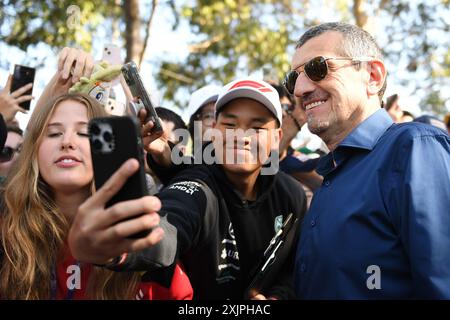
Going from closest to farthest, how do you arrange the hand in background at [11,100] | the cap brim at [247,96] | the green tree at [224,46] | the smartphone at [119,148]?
the smartphone at [119,148], the cap brim at [247,96], the hand in background at [11,100], the green tree at [224,46]

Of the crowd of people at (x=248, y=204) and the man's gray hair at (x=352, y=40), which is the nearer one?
the crowd of people at (x=248, y=204)

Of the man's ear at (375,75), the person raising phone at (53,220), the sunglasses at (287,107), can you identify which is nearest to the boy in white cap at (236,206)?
the person raising phone at (53,220)

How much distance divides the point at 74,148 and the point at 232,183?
0.84m

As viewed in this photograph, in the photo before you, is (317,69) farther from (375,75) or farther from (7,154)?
(7,154)

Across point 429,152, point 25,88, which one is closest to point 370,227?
point 429,152

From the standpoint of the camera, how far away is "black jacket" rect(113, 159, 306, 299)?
2.59 meters

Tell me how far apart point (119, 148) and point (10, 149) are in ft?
10.2

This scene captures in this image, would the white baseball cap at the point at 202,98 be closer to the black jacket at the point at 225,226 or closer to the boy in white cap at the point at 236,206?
the boy in white cap at the point at 236,206

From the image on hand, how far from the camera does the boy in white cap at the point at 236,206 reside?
2576 mm

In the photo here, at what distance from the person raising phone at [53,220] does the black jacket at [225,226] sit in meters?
0.14

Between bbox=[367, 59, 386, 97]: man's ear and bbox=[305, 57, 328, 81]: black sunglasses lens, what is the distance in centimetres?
22

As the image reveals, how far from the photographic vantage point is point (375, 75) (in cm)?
255

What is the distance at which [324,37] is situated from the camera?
102 inches

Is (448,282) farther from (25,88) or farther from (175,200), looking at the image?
(25,88)
